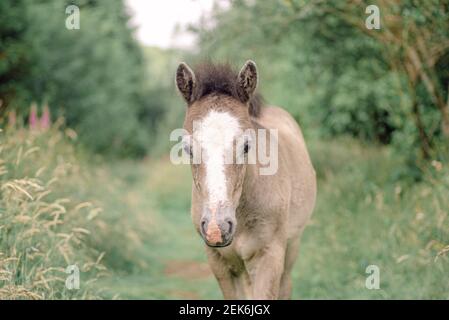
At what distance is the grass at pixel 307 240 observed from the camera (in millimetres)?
5355

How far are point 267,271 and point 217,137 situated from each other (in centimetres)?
119

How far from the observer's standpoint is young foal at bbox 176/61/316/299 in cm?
369

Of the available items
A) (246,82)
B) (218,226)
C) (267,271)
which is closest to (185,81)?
(246,82)

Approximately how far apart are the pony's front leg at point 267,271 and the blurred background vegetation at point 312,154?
130 cm

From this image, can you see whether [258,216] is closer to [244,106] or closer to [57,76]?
[244,106]

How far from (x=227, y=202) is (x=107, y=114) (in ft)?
45.9

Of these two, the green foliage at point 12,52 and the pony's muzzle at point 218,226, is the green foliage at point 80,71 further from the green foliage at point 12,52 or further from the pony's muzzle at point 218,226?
the pony's muzzle at point 218,226

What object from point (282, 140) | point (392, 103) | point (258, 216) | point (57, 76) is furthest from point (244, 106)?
point (57, 76)

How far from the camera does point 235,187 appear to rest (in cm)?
391

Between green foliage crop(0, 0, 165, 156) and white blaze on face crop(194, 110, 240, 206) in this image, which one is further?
green foliage crop(0, 0, 165, 156)

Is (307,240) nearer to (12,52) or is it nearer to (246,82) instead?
(246,82)

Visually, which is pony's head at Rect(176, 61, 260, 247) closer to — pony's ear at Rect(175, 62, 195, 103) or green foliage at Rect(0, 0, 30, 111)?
pony's ear at Rect(175, 62, 195, 103)

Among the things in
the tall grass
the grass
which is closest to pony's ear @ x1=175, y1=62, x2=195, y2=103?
the tall grass

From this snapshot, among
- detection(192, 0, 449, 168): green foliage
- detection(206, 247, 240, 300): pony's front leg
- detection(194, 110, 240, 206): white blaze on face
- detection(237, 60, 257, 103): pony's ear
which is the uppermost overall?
detection(192, 0, 449, 168): green foliage
